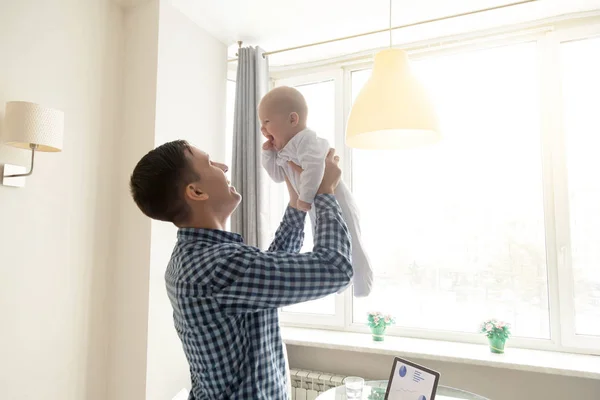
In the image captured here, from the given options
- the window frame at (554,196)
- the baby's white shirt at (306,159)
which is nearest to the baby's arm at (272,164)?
the baby's white shirt at (306,159)

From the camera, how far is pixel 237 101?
2783mm

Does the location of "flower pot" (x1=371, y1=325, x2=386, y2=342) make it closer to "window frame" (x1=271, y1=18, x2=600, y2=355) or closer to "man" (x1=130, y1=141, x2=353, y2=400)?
"window frame" (x1=271, y1=18, x2=600, y2=355)

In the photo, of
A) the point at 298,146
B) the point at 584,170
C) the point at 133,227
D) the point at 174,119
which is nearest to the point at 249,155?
the point at 174,119

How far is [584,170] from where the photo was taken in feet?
7.99

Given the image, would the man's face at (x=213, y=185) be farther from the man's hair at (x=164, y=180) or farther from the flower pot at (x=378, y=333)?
the flower pot at (x=378, y=333)

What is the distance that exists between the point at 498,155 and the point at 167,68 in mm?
2140

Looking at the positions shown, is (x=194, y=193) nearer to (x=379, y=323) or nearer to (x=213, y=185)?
(x=213, y=185)

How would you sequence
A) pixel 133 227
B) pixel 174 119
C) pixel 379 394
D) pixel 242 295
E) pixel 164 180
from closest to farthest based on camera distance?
pixel 242 295 → pixel 164 180 → pixel 379 394 → pixel 133 227 → pixel 174 119

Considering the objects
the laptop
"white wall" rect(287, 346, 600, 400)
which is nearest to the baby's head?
the laptop

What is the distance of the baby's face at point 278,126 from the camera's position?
125 cm

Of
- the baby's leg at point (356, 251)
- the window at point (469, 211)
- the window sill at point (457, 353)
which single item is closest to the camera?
the baby's leg at point (356, 251)

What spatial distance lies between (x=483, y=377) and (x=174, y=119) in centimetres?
234

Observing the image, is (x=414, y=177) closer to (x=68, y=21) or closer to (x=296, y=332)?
(x=296, y=332)

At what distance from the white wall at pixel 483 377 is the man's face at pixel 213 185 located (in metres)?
1.87
